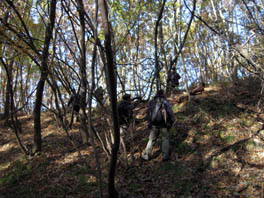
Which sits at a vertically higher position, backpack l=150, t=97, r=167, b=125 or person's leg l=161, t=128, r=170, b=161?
backpack l=150, t=97, r=167, b=125

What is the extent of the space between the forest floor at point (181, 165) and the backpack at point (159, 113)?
85 cm

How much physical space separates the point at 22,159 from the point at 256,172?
6751 mm

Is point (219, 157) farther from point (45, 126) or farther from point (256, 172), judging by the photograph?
point (45, 126)

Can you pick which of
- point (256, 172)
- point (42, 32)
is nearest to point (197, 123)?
point (256, 172)

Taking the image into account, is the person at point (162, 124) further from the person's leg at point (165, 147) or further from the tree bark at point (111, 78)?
the tree bark at point (111, 78)

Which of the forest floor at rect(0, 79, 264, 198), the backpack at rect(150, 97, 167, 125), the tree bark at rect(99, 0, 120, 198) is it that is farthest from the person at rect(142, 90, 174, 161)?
the tree bark at rect(99, 0, 120, 198)

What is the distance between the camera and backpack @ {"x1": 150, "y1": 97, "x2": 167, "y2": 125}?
18.0 feet

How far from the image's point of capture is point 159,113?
549 cm

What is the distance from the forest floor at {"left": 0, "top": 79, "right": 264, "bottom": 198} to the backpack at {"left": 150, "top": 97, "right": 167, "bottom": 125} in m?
0.85

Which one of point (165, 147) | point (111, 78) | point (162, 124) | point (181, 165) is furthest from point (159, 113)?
point (111, 78)

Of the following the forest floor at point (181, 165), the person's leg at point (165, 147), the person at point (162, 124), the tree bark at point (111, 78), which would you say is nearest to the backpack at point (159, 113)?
the person at point (162, 124)

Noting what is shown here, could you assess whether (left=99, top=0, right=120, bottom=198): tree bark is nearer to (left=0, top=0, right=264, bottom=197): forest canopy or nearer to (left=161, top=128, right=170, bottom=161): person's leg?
(left=0, top=0, right=264, bottom=197): forest canopy

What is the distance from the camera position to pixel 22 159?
661 cm

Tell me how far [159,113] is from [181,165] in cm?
145
